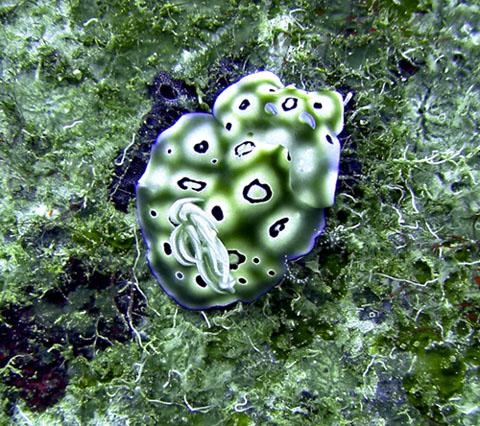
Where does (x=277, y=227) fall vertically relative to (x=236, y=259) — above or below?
above

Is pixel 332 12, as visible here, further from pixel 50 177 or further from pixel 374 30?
pixel 50 177

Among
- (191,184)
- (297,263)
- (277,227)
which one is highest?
(191,184)

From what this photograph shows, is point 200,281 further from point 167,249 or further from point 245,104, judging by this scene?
point 245,104

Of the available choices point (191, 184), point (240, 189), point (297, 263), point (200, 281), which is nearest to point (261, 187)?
point (240, 189)

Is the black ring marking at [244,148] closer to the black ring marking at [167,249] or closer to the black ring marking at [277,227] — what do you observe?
the black ring marking at [277,227]

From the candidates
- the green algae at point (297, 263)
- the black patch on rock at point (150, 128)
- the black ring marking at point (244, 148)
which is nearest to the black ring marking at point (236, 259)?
the green algae at point (297, 263)

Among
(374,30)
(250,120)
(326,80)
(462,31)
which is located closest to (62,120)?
(250,120)

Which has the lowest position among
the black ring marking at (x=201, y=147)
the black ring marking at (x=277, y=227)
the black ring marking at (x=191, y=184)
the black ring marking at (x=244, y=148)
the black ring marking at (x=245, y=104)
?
the black ring marking at (x=277, y=227)
